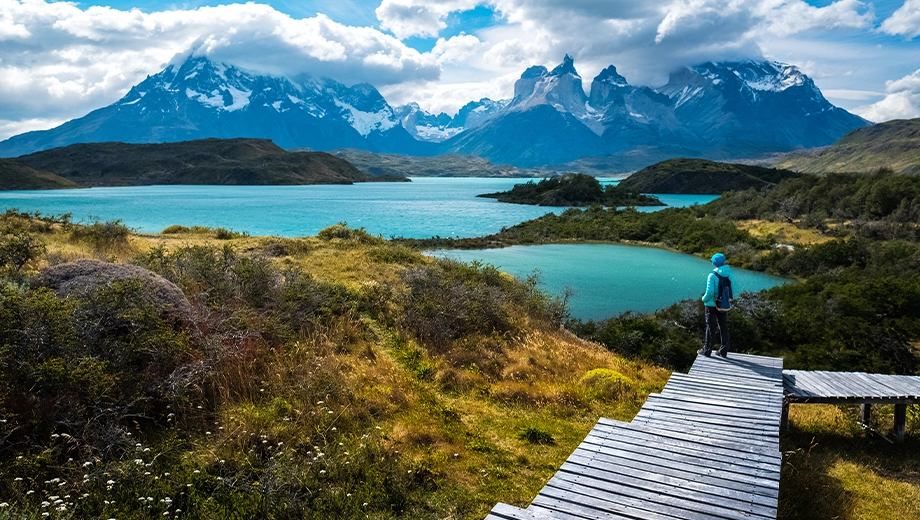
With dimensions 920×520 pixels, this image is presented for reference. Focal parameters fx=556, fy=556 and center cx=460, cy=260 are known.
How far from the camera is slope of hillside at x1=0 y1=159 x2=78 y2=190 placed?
155m

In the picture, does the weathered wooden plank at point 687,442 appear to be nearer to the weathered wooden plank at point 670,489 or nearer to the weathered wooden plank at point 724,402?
the weathered wooden plank at point 670,489

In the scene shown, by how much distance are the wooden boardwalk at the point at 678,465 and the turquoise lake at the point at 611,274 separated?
77.8ft

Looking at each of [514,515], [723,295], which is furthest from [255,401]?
[723,295]

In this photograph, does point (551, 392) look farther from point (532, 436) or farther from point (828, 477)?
point (828, 477)

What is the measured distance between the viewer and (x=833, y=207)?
7169cm

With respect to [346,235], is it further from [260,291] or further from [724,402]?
A: [724,402]

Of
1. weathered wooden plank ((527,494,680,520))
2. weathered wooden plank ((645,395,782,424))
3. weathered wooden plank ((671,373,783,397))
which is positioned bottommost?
weathered wooden plank ((671,373,783,397))

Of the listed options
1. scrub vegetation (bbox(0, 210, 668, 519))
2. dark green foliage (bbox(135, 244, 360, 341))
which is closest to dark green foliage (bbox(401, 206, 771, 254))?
dark green foliage (bbox(135, 244, 360, 341))

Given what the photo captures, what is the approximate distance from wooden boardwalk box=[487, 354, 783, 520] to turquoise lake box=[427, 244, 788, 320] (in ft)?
77.8

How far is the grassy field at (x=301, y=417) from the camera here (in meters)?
6.71

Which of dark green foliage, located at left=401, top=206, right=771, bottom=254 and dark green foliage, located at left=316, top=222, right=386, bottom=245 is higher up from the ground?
dark green foliage, located at left=316, top=222, right=386, bottom=245

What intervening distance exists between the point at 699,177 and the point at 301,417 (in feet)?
616

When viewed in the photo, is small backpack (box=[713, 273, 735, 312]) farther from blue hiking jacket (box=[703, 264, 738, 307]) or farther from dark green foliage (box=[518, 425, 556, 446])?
dark green foliage (box=[518, 425, 556, 446])

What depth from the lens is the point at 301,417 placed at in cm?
874
